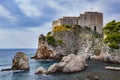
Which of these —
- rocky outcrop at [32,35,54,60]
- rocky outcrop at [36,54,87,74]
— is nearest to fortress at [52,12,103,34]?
rocky outcrop at [32,35,54,60]

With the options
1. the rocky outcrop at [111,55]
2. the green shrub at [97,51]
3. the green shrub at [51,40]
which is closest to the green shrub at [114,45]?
the rocky outcrop at [111,55]

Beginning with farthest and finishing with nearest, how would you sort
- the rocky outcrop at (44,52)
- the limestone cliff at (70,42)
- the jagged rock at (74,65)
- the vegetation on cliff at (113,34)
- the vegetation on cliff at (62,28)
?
1. the vegetation on cliff at (62,28)
2. the limestone cliff at (70,42)
3. the rocky outcrop at (44,52)
4. the vegetation on cliff at (113,34)
5. the jagged rock at (74,65)

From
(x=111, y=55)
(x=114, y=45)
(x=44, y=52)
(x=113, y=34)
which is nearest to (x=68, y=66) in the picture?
(x=111, y=55)

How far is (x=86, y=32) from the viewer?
99.0 metres

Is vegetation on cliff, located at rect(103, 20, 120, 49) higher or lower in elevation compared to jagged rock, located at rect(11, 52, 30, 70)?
higher

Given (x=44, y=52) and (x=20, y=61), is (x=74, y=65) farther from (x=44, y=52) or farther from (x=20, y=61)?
(x=44, y=52)

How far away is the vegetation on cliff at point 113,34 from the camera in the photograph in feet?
235

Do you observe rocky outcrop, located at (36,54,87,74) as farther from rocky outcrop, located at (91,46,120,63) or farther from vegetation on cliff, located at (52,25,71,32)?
vegetation on cliff, located at (52,25,71,32)

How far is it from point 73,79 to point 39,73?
10.0 metres

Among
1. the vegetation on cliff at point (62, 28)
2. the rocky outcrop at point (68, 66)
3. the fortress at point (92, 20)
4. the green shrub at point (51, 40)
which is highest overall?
the fortress at point (92, 20)

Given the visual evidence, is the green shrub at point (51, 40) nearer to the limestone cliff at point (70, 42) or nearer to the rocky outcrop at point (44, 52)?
the limestone cliff at point (70, 42)

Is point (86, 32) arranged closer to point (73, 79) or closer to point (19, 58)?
point (19, 58)

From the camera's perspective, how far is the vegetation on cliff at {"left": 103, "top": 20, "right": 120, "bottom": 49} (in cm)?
7175

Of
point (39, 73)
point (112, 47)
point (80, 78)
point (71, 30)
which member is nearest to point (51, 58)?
point (71, 30)
